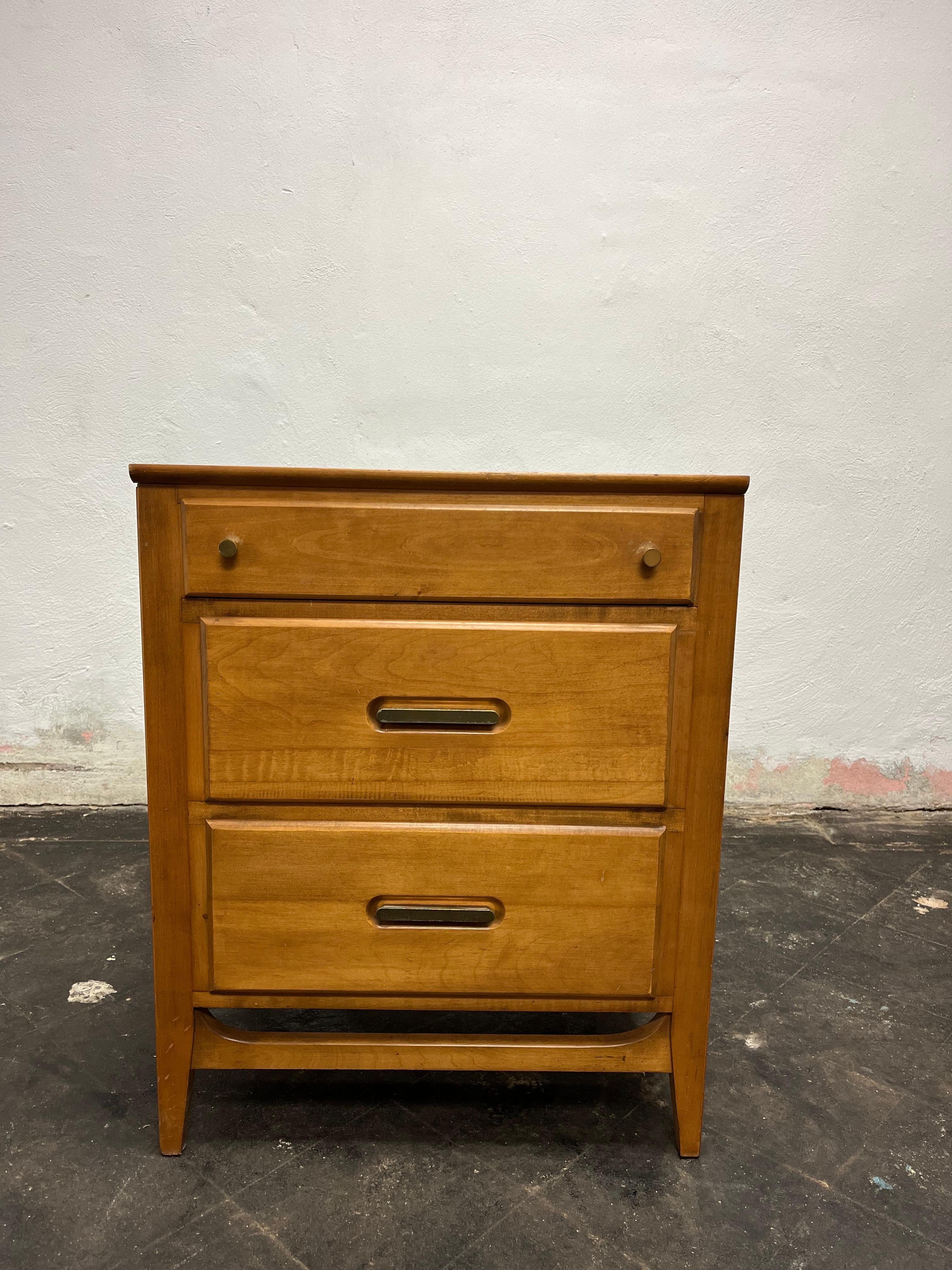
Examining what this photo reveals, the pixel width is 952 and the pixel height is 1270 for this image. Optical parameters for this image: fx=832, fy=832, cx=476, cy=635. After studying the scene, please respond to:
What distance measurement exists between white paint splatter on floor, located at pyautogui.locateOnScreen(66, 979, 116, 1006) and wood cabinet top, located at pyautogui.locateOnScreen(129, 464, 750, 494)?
975 mm

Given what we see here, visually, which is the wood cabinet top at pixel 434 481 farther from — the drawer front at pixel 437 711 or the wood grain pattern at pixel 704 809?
the drawer front at pixel 437 711

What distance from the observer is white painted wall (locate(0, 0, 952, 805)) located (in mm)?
2100

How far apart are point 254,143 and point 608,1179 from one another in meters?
2.33

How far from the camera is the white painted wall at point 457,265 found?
2100 millimetres

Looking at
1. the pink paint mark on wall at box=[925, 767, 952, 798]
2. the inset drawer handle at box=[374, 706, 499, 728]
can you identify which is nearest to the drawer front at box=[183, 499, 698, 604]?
the inset drawer handle at box=[374, 706, 499, 728]

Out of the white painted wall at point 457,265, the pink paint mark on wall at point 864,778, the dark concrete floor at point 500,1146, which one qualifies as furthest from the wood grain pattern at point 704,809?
the pink paint mark on wall at point 864,778

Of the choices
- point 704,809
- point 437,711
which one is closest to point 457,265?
point 437,711

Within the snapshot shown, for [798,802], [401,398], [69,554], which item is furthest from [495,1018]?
[69,554]

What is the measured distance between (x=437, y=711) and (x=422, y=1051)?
46cm

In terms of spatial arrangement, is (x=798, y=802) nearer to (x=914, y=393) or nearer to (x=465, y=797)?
(x=914, y=393)

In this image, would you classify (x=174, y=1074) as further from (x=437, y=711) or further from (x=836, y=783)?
(x=836, y=783)

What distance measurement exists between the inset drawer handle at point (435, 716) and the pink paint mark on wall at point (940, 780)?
75.4 inches

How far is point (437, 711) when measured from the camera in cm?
103

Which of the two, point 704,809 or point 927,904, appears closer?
point 704,809
